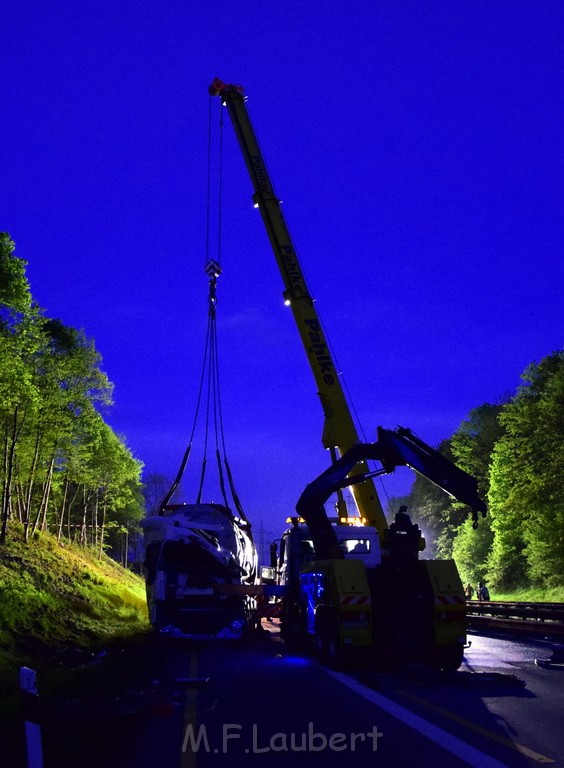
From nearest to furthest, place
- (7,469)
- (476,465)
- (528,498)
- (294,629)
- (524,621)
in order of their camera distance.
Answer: (294,629), (524,621), (7,469), (528,498), (476,465)

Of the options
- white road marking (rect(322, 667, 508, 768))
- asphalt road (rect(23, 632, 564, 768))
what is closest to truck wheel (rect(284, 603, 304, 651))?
asphalt road (rect(23, 632, 564, 768))

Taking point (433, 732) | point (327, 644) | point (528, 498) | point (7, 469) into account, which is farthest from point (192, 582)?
point (528, 498)

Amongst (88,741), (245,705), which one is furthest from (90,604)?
(88,741)

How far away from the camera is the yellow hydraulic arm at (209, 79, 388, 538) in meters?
22.7

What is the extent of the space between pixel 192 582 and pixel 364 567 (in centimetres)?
695

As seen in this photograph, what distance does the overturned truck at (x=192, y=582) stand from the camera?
68.8 ft

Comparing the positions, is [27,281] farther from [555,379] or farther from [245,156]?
[555,379]

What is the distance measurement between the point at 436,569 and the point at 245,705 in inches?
246

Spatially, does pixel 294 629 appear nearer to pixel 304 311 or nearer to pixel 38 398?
pixel 304 311

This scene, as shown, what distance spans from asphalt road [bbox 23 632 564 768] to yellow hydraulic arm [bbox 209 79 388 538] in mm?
7958

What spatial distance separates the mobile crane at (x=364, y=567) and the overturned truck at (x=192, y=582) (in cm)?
146

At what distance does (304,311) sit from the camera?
977 inches

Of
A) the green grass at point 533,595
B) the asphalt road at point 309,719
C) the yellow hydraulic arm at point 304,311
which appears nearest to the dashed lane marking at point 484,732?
the asphalt road at point 309,719

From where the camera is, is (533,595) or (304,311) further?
(533,595)
